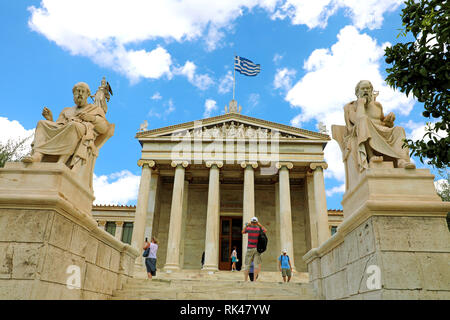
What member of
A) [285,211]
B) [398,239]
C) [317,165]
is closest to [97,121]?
[398,239]

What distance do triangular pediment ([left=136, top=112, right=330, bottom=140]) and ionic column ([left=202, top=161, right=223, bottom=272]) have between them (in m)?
2.50

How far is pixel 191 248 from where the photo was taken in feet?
80.3

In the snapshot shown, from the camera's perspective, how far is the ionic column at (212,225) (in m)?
19.6

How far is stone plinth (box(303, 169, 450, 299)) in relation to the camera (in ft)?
13.2

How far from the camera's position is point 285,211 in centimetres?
2117

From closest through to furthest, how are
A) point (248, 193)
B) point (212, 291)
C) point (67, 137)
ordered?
point (67, 137)
point (212, 291)
point (248, 193)

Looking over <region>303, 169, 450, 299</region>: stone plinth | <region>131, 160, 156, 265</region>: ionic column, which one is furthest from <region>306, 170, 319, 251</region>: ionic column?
<region>303, 169, 450, 299</region>: stone plinth

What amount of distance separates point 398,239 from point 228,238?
2103 centimetres

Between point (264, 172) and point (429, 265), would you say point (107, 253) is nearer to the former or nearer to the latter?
point (429, 265)

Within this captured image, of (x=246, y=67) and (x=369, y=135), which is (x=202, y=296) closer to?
(x=369, y=135)

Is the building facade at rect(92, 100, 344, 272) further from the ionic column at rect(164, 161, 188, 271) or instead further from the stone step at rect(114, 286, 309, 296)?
the stone step at rect(114, 286, 309, 296)

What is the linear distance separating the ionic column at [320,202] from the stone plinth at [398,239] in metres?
16.4

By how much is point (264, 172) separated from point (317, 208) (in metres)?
4.39
